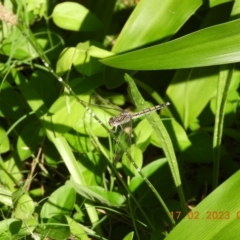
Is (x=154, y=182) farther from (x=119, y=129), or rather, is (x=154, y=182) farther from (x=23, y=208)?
(x=23, y=208)

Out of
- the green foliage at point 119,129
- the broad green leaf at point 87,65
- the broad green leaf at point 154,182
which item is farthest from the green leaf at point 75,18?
the broad green leaf at point 154,182

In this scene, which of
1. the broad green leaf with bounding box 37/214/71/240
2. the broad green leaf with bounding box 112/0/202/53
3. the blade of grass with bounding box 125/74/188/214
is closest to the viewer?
the blade of grass with bounding box 125/74/188/214

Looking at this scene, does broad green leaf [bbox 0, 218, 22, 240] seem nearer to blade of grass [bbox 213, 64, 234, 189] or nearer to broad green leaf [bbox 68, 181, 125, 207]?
broad green leaf [bbox 68, 181, 125, 207]

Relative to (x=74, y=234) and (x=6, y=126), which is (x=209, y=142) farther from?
(x=6, y=126)

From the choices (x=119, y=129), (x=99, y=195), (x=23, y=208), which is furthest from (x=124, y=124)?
(x=23, y=208)

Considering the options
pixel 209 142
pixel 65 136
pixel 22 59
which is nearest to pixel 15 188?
pixel 65 136

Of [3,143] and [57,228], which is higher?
[3,143]

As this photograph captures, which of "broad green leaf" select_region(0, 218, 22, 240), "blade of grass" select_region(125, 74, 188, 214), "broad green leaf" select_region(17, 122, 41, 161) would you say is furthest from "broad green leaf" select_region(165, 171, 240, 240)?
"broad green leaf" select_region(17, 122, 41, 161)
